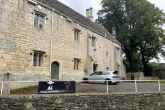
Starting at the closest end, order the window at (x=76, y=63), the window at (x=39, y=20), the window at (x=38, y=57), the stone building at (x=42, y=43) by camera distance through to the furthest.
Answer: the stone building at (x=42, y=43) → the window at (x=38, y=57) → the window at (x=39, y=20) → the window at (x=76, y=63)

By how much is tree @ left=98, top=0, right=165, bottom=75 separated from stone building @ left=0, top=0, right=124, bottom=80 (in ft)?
64.1

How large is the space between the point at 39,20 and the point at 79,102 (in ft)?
37.0

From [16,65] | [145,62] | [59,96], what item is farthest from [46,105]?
[145,62]

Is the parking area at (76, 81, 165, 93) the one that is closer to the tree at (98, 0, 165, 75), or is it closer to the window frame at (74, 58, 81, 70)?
the window frame at (74, 58, 81, 70)

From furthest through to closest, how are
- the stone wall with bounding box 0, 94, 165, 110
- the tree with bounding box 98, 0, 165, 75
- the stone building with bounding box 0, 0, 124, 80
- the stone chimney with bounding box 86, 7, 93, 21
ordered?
1. the tree with bounding box 98, 0, 165, 75
2. the stone chimney with bounding box 86, 7, 93, 21
3. the stone building with bounding box 0, 0, 124, 80
4. the stone wall with bounding box 0, 94, 165, 110

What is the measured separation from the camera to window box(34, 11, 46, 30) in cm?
2561

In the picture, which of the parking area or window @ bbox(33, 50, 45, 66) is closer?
the parking area

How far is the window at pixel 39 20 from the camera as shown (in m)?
25.6

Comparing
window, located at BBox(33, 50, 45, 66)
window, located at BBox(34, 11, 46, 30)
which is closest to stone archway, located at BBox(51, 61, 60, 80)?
window, located at BBox(33, 50, 45, 66)

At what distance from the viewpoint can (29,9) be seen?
2458 centimetres

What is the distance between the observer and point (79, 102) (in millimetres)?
16953

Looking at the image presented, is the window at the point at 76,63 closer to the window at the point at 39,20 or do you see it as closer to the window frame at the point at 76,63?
the window frame at the point at 76,63

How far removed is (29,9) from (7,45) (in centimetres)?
401

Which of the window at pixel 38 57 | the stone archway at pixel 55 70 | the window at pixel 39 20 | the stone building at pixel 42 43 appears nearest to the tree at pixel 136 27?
the stone building at pixel 42 43
